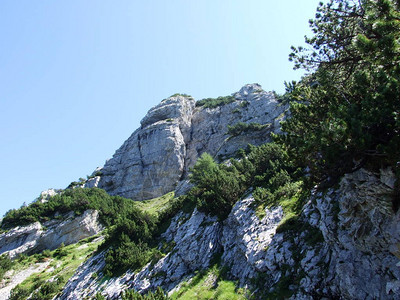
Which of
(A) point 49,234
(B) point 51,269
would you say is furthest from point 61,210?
(B) point 51,269

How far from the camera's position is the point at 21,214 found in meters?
48.3

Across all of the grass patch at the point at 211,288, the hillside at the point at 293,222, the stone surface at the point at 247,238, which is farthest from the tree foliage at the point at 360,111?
the grass patch at the point at 211,288

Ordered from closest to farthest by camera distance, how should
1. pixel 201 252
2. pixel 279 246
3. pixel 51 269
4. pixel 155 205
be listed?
pixel 279 246 < pixel 201 252 < pixel 51 269 < pixel 155 205

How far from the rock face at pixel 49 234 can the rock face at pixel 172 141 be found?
23.2 meters

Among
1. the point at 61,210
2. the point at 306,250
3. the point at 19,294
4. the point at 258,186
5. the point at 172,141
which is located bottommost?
the point at 306,250

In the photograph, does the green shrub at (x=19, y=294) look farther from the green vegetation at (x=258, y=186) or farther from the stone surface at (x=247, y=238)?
the stone surface at (x=247, y=238)

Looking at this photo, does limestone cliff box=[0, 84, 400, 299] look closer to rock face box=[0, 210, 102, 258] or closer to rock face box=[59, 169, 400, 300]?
rock face box=[59, 169, 400, 300]

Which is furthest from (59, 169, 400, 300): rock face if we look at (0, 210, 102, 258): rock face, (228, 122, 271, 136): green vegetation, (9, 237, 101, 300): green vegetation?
(228, 122, 271, 136): green vegetation

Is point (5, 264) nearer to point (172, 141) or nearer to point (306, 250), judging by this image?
point (306, 250)

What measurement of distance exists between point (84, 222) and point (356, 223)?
46.8 m

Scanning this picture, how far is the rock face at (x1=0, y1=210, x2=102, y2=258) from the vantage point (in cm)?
4331

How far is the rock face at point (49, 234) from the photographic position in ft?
142

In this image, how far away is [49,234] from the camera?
148ft

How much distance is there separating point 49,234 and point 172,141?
1628 inches
